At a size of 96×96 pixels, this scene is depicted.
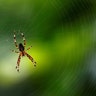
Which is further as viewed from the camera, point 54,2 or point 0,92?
point 0,92

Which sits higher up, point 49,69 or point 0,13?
point 0,13

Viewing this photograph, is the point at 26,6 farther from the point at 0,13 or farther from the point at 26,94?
the point at 26,94

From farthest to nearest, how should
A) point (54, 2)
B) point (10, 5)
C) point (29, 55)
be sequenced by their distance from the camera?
point (10, 5), point (29, 55), point (54, 2)

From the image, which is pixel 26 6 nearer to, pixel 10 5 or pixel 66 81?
pixel 10 5

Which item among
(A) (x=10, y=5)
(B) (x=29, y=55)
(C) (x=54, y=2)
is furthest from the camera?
(A) (x=10, y=5)

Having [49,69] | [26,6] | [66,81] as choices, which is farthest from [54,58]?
[26,6]

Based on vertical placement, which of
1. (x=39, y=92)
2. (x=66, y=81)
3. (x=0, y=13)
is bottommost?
(x=66, y=81)
